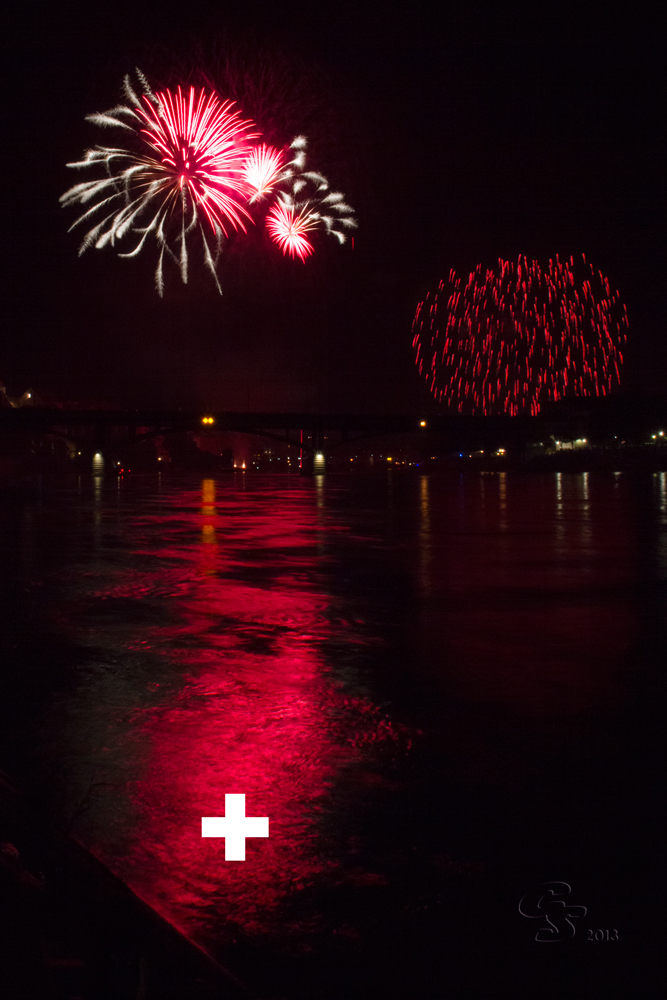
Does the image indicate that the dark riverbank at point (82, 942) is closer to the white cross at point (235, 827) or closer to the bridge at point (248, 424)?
the white cross at point (235, 827)

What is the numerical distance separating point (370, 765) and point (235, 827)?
1.10 metres

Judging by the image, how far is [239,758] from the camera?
5000 millimetres

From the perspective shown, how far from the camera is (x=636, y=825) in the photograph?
4.02m

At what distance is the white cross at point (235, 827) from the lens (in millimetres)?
3877

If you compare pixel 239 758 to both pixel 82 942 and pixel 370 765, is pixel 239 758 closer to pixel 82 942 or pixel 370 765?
pixel 370 765

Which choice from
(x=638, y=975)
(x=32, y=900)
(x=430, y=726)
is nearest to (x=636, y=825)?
(x=638, y=975)

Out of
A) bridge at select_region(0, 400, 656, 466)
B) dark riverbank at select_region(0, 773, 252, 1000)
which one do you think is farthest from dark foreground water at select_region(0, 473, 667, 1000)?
bridge at select_region(0, 400, 656, 466)

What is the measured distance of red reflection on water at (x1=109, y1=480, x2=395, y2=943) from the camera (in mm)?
3400

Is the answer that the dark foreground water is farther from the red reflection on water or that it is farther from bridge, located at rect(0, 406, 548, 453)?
bridge, located at rect(0, 406, 548, 453)

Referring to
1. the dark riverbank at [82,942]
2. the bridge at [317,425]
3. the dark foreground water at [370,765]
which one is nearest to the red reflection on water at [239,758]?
the dark foreground water at [370,765]

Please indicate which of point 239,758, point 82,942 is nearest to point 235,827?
point 239,758

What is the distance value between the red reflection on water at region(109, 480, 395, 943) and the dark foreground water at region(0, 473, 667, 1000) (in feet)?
0.06

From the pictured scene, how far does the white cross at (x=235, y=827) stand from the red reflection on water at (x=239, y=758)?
0.04 meters

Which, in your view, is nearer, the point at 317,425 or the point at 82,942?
the point at 82,942
